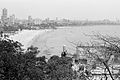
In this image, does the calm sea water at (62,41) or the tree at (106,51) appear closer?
the tree at (106,51)

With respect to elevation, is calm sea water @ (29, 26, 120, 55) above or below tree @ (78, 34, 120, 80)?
below

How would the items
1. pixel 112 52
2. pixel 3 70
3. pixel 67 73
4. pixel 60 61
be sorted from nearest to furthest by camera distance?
pixel 112 52, pixel 3 70, pixel 67 73, pixel 60 61

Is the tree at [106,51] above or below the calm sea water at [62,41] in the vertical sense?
above

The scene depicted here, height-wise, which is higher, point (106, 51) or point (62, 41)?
point (106, 51)

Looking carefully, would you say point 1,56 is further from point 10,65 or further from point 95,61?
point 95,61

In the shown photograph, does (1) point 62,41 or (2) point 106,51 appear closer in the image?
(2) point 106,51

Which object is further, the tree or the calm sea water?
the calm sea water

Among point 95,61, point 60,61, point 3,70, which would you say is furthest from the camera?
point 60,61

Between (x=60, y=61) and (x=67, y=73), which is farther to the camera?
(x=60, y=61)

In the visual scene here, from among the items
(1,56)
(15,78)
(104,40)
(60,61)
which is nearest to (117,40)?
(104,40)

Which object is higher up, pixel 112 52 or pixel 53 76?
pixel 112 52

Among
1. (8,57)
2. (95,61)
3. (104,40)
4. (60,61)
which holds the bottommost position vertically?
(60,61)
